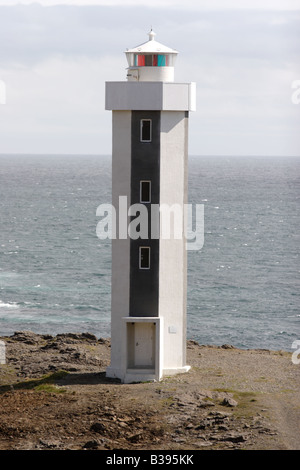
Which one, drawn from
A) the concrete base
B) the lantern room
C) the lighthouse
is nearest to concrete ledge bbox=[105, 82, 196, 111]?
the lighthouse

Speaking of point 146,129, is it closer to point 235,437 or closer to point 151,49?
point 151,49

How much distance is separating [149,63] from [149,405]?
47.0 ft

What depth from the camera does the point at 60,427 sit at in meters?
36.1

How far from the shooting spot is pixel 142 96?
41.4m

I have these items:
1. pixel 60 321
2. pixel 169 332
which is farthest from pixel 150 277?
pixel 60 321

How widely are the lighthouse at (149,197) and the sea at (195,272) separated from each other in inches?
836

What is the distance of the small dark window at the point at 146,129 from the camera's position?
41.6 metres

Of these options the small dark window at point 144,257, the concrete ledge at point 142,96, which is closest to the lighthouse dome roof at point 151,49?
the concrete ledge at point 142,96

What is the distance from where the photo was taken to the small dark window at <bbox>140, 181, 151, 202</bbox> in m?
41.6

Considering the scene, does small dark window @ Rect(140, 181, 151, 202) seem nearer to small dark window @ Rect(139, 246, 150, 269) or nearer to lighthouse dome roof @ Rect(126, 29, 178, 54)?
small dark window @ Rect(139, 246, 150, 269)

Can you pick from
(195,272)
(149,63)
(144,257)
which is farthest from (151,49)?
(195,272)

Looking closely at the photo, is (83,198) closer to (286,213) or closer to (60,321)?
(286,213)

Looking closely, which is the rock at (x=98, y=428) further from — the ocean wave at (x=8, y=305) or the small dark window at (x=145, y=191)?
the ocean wave at (x=8, y=305)

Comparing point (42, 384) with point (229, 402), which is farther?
point (42, 384)
